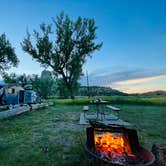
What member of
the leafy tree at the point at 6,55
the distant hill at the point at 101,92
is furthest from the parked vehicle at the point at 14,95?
the distant hill at the point at 101,92

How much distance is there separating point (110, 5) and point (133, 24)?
2.54 meters

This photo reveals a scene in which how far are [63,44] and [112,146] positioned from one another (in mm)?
23939

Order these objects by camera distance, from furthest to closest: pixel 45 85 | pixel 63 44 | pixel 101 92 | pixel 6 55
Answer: pixel 45 85 → pixel 101 92 → pixel 6 55 → pixel 63 44

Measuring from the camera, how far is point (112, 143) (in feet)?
11.5

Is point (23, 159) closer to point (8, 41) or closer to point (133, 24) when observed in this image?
point (133, 24)

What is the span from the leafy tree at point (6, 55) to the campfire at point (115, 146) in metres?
27.7

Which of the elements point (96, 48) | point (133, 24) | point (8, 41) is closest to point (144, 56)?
point (133, 24)

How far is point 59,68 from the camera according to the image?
86.5 ft

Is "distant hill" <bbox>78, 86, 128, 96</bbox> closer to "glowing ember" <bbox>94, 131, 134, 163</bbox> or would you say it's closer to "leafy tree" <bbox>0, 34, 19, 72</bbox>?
"leafy tree" <bbox>0, 34, 19, 72</bbox>

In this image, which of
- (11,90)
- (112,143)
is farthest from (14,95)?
(112,143)

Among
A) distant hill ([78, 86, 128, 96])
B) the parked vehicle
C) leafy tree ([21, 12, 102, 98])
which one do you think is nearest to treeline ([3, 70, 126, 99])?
distant hill ([78, 86, 128, 96])

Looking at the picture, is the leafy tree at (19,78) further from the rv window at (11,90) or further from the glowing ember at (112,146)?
the glowing ember at (112,146)

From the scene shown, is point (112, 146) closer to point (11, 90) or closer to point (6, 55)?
point (11, 90)

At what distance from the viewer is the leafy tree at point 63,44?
26.2m
